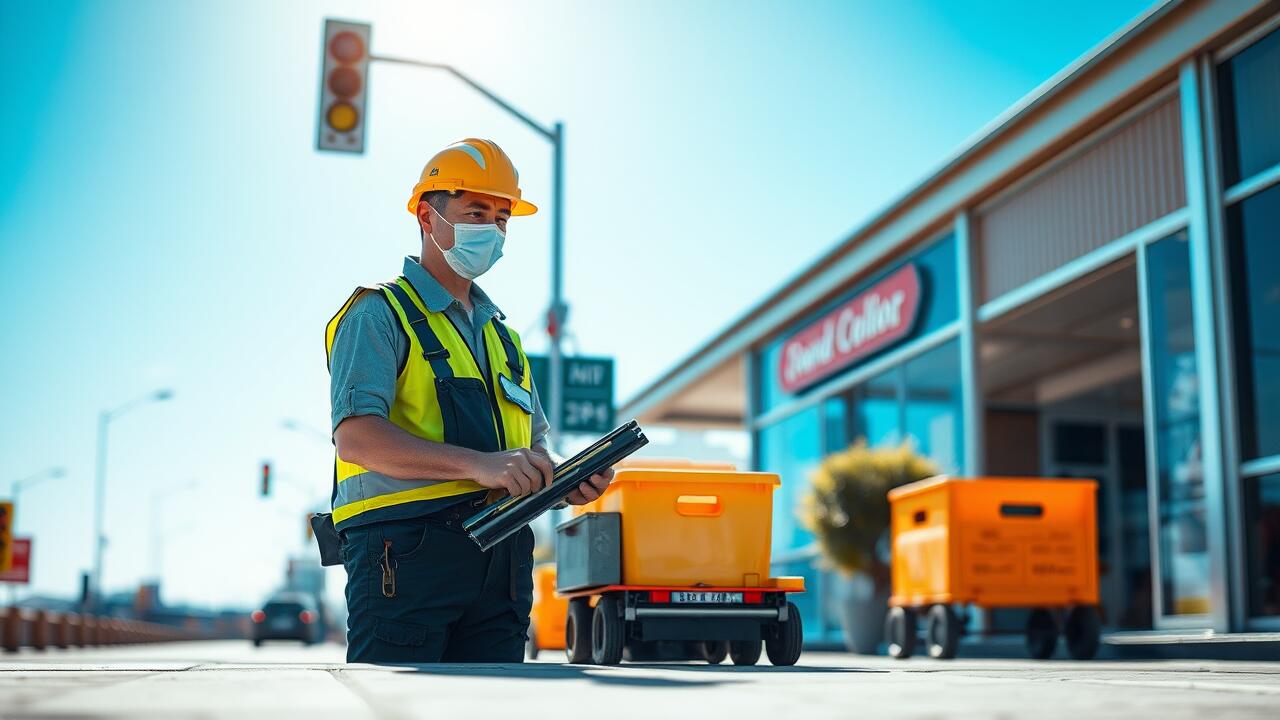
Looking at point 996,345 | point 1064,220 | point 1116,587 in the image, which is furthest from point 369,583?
point 1116,587

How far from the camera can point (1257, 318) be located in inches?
451

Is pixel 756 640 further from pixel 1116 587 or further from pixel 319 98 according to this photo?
pixel 1116 587

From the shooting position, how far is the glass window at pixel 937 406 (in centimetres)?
1755

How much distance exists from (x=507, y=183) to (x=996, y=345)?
14298mm

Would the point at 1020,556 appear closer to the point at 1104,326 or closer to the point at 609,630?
the point at 609,630

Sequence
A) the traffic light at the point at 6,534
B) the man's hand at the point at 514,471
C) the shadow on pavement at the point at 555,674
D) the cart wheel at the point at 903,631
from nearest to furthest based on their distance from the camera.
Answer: the shadow on pavement at the point at 555,674 → the man's hand at the point at 514,471 → the cart wheel at the point at 903,631 → the traffic light at the point at 6,534

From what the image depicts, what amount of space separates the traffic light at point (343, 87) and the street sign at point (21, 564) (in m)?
32.1

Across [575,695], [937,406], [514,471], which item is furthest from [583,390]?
[575,695]

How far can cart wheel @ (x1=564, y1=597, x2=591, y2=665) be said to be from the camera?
6.54m

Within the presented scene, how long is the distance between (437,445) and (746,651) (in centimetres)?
246

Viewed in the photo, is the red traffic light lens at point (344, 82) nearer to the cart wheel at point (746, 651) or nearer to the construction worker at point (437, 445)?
the cart wheel at point (746, 651)

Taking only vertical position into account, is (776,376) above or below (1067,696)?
above

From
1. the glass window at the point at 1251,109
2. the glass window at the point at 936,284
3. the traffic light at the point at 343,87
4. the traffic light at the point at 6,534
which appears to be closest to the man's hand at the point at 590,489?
the traffic light at the point at 343,87

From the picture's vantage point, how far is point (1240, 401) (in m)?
11.6
